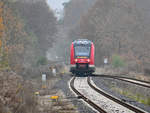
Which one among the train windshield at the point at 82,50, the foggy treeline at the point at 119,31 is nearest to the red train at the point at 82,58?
the train windshield at the point at 82,50

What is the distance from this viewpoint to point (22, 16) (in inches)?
1887

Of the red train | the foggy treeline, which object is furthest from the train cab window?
the foggy treeline

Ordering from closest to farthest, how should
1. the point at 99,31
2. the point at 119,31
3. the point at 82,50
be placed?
the point at 82,50 → the point at 119,31 → the point at 99,31

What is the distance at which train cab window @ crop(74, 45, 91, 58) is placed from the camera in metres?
22.9

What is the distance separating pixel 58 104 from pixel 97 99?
174cm

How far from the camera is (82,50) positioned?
75.8 feet

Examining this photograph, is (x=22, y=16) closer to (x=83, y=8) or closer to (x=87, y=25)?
(x=87, y=25)

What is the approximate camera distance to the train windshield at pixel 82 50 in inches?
900

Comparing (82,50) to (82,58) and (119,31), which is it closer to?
(82,58)

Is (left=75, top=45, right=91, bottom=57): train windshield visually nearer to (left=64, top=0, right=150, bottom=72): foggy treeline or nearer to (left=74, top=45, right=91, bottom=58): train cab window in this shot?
(left=74, top=45, right=91, bottom=58): train cab window

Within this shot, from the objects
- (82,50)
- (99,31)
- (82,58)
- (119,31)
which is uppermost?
(99,31)

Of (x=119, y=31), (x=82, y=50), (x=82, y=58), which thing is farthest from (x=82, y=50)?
(x=119, y=31)

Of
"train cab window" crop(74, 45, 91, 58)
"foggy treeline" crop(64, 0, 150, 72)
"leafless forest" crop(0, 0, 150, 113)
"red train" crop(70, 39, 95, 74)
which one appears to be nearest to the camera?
"red train" crop(70, 39, 95, 74)

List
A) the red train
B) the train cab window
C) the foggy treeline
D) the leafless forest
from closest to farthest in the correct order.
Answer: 1. the red train
2. the train cab window
3. the leafless forest
4. the foggy treeline
